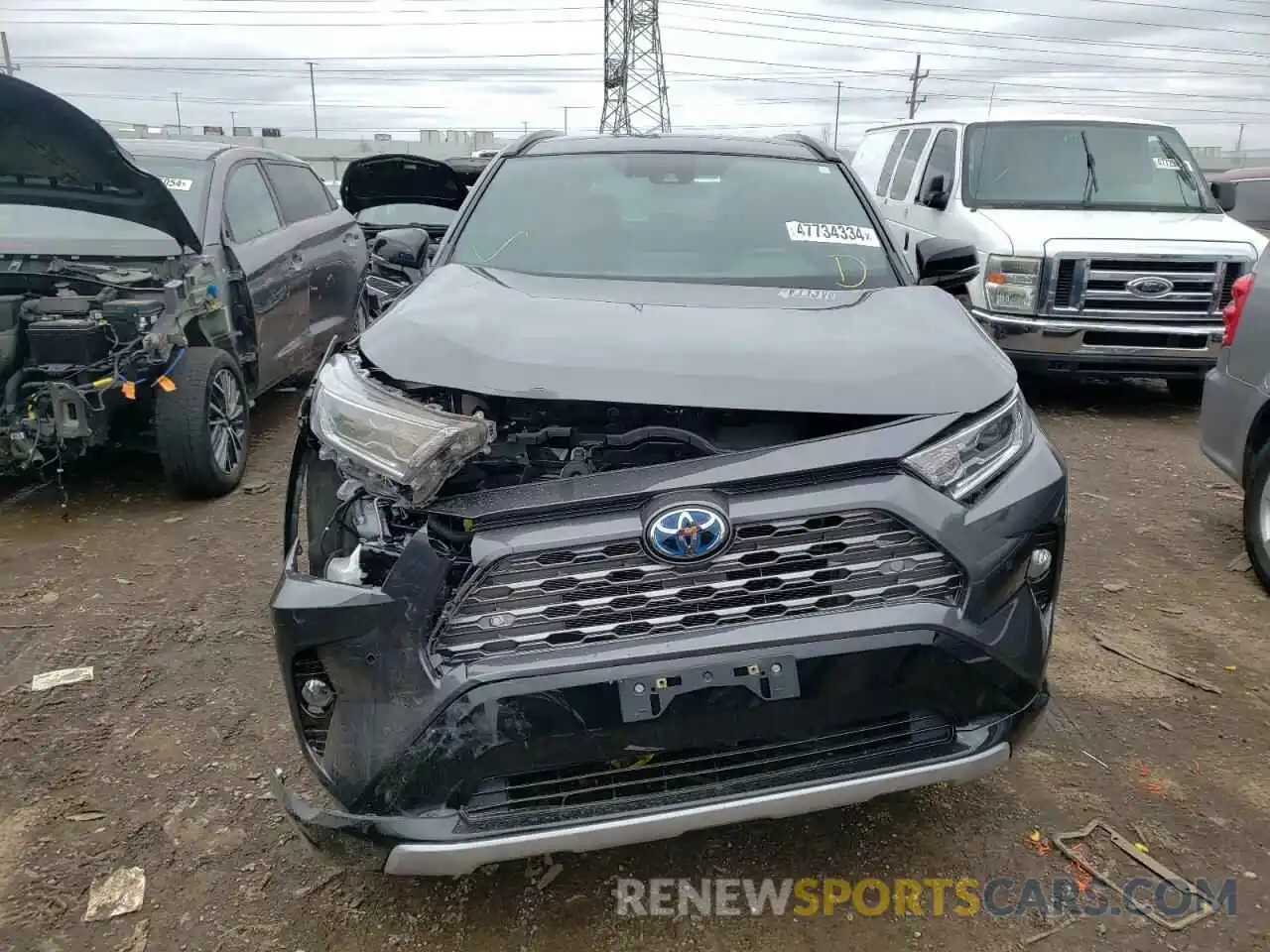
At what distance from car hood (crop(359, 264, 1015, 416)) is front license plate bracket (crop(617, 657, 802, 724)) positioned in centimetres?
54

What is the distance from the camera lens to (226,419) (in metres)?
5.10

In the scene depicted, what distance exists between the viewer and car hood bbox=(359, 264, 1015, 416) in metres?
2.05


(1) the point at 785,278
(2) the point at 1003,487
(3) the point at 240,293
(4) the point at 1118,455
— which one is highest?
(1) the point at 785,278

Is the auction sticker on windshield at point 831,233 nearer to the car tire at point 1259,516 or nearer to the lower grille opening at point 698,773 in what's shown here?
the lower grille opening at point 698,773

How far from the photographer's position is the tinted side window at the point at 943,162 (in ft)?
26.2

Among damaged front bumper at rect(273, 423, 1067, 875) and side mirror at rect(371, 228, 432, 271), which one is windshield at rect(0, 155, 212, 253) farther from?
damaged front bumper at rect(273, 423, 1067, 875)

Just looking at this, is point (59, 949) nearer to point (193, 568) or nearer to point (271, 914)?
point (271, 914)

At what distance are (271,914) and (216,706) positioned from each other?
41.0 inches

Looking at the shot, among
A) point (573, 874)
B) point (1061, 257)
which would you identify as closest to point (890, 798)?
point (573, 874)

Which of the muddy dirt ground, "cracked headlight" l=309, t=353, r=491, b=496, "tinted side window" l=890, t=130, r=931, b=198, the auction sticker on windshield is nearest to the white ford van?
Result: "tinted side window" l=890, t=130, r=931, b=198

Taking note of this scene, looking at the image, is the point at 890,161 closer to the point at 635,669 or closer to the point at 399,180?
the point at 399,180

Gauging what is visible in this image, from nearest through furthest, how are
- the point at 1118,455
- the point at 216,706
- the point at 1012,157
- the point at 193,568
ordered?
1. the point at 216,706
2. the point at 193,568
3. the point at 1118,455
4. the point at 1012,157

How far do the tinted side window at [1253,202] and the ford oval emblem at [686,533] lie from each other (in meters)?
8.59

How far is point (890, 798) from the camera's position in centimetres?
265
